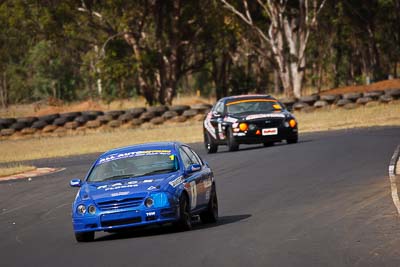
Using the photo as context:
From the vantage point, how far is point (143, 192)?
12711mm

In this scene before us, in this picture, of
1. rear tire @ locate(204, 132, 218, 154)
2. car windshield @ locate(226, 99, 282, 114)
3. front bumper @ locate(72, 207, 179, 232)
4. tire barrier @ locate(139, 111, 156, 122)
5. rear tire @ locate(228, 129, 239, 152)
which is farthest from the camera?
tire barrier @ locate(139, 111, 156, 122)

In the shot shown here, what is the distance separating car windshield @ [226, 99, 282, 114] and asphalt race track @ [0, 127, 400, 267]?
3995 mm

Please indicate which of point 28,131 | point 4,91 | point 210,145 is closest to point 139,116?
point 28,131

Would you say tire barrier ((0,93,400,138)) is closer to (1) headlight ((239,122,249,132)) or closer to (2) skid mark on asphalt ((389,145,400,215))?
(1) headlight ((239,122,249,132))

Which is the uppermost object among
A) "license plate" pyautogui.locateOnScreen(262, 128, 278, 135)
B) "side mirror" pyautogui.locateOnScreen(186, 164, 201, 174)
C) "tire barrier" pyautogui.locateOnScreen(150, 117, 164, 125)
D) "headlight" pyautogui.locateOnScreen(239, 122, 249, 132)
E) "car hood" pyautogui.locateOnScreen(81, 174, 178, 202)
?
"side mirror" pyautogui.locateOnScreen(186, 164, 201, 174)

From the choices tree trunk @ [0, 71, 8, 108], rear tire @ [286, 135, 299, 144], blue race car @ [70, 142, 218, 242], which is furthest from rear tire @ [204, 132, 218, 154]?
tree trunk @ [0, 71, 8, 108]

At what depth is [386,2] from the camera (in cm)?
6819

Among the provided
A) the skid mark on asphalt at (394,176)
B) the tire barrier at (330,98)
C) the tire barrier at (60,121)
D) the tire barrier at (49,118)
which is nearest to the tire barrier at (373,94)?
the tire barrier at (330,98)

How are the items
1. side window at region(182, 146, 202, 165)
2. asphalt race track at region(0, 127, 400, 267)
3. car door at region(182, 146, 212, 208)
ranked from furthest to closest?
side window at region(182, 146, 202, 165), car door at region(182, 146, 212, 208), asphalt race track at region(0, 127, 400, 267)

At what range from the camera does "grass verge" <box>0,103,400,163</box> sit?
37.6m

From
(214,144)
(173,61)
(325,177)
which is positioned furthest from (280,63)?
(325,177)

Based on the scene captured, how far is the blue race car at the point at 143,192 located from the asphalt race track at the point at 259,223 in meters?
0.24

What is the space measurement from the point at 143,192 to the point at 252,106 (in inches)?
675

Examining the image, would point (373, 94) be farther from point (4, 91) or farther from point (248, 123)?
point (4, 91)
